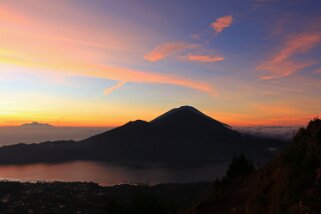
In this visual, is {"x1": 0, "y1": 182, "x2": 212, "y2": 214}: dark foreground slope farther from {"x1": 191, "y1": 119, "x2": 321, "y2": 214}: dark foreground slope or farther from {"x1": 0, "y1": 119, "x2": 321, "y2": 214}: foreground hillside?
{"x1": 191, "y1": 119, "x2": 321, "y2": 214}: dark foreground slope

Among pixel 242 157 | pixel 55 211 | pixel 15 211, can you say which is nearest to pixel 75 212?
pixel 55 211

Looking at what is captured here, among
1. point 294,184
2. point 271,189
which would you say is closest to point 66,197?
point 271,189

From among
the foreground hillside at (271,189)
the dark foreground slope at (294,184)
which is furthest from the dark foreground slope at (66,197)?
the dark foreground slope at (294,184)

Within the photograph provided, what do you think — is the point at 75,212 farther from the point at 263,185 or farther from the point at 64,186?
the point at 263,185

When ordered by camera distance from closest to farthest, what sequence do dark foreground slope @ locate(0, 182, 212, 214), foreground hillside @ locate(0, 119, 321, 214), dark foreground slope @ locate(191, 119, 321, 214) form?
dark foreground slope @ locate(191, 119, 321, 214)
foreground hillside @ locate(0, 119, 321, 214)
dark foreground slope @ locate(0, 182, 212, 214)

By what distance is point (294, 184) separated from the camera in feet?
36.1

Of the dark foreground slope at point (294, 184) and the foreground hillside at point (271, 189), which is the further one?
the foreground hillside at point (271, 189)

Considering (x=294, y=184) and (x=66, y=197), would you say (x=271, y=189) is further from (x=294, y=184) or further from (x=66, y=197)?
(x=66, y=197)

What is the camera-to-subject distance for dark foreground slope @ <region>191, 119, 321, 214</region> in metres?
10.4

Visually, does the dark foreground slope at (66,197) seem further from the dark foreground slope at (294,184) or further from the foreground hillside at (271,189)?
the dark foreground slope at (294,184)

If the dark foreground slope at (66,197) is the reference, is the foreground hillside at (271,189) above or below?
above

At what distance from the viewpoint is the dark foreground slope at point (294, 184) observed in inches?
410

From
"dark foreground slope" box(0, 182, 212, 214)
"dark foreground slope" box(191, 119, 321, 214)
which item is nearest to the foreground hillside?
→ "dark foreground slope" box(191, 119, 321, 214)

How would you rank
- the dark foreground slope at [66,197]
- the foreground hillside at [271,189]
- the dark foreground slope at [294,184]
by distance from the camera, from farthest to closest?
the dark foreground slope at [66,197]
the foreground hillside at [271,189]
the dark foreground slope at [294,184]
